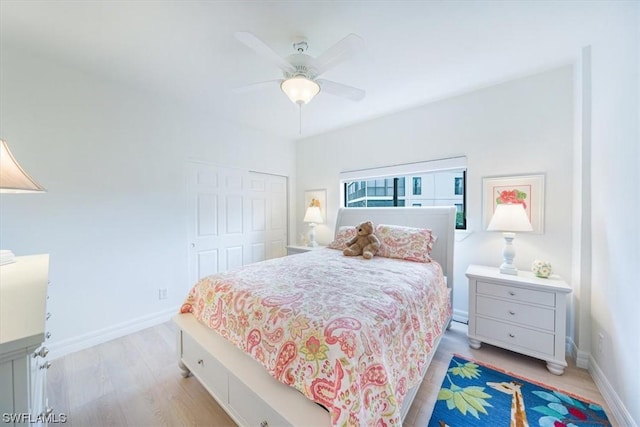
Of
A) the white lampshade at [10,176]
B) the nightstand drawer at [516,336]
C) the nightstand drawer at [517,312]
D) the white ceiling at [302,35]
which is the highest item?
the white ceiling at [302,35]

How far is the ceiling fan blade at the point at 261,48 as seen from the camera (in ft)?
4.54

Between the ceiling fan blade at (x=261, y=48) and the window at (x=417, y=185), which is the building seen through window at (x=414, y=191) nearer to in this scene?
the window at (x=417, y=185)

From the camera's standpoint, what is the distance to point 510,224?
2.19m

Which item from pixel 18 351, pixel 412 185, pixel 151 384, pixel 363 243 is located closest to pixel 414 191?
pixel 412 185

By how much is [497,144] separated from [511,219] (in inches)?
34.5

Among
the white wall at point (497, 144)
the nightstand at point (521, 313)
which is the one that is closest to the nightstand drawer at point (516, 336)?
the nightstand at point (521, 313)

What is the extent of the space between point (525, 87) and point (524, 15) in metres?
1.00

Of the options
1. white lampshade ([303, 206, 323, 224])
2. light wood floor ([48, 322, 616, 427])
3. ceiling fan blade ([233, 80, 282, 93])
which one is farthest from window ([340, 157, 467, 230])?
ceiling fan blade ([233, 80, 282, 93])

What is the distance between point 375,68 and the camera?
7.36 feet

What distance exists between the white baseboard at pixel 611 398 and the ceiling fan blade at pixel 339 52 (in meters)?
2.60

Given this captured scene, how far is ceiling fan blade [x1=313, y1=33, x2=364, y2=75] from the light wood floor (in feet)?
7.44

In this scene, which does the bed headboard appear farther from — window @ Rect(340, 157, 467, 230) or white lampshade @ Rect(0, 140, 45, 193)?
white lampshade @ Rect(0, 140, 45, 193)

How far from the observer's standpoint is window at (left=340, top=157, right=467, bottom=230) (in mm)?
2938

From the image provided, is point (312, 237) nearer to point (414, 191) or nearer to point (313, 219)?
point (313, 219)
